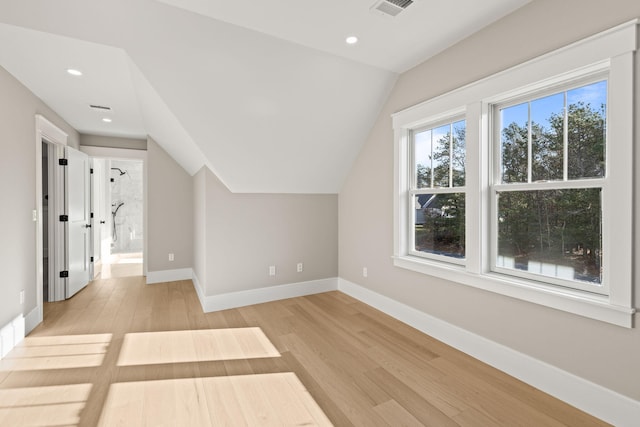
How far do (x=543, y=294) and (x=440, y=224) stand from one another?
114 cm

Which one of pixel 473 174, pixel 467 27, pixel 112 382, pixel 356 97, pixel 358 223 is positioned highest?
pixel 467 27

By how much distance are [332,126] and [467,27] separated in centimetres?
158

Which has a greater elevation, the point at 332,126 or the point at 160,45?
the point at 160,45

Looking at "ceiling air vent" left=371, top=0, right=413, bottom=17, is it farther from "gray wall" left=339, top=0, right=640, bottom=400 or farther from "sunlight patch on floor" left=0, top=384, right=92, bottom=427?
"sunlight patch on floor" left=0, top=384, right=92, bottom=427

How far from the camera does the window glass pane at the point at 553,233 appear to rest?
6.42 ft

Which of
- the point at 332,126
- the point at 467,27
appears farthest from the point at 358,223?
the point at 467,27

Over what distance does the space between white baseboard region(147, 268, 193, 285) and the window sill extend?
13.3 ft

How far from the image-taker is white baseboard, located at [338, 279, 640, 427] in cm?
173

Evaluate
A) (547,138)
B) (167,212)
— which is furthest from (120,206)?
(547,138)

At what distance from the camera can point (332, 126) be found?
3518 millimetres

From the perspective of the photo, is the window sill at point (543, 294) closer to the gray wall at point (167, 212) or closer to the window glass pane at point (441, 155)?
the window glass pane at point (441, 155)

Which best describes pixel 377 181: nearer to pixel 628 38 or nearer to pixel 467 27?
pixel 467 27

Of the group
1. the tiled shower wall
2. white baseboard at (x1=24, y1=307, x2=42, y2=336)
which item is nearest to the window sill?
white baseboard at (x1=24, y1=307, x2=42, y2=336)

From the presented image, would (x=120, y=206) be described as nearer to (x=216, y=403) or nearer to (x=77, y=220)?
(x=77, y=220)
